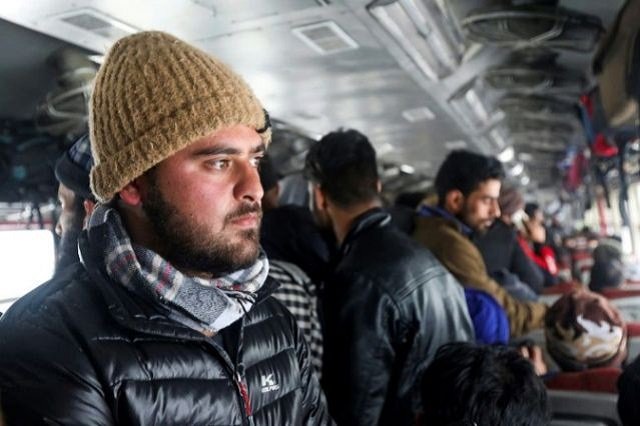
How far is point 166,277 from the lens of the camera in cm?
138

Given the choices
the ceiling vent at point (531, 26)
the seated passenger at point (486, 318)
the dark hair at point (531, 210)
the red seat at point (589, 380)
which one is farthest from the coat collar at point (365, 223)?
the dark hair at point (531, 210)

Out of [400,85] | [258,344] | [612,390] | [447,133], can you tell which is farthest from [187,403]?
[447,133]

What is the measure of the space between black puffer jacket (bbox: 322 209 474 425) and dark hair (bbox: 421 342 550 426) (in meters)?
0.59

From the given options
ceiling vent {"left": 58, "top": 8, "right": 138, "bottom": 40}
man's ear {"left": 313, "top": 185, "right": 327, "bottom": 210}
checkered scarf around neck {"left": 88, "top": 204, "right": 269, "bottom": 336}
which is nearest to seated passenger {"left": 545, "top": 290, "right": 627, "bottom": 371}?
man's ear {"left": 313, "top": 185, "right": 327, "bottom": 210}

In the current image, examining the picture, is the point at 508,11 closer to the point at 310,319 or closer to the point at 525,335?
the point at 525,335

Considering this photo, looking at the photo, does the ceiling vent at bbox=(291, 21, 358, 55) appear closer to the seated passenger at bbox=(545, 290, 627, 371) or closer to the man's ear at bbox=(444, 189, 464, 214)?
the man's ear at bbox=(444, 189, 464, 214)

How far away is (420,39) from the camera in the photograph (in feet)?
11.9

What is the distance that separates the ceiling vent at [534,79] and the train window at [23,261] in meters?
3.43

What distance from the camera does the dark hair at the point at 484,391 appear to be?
1.55 metres

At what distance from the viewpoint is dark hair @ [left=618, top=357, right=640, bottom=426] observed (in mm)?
1684

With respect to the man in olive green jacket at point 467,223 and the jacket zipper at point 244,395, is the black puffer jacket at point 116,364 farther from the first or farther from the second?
the man in olive green jacket at point 467,223

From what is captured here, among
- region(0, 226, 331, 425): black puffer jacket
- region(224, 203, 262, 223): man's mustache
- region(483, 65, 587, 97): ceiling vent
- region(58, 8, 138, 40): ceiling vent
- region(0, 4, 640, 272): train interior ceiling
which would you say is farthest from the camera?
region(483, 65, 587, 97): ceiling vent

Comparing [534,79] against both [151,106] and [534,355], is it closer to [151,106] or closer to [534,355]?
[534,355]

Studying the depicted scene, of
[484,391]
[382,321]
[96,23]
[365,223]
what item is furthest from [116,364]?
[96,23]
